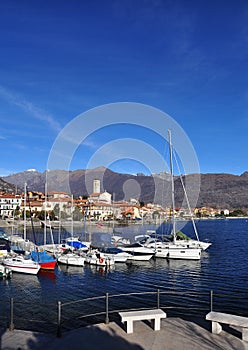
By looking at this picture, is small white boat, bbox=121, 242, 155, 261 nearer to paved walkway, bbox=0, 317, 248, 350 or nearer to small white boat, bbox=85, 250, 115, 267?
small white boat, bbox=85, 250, 115, 267

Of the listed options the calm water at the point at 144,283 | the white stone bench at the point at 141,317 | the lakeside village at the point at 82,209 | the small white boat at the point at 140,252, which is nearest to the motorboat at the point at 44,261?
the calm water at the point at 144,283

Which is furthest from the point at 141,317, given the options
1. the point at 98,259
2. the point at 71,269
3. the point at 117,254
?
the point at 117,254

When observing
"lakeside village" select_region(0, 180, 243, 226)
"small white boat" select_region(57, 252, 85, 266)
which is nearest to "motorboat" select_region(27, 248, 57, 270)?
"small white boat" select_region(57, 252, 85, 266)

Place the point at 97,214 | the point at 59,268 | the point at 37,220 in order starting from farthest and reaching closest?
the point at 97,214 → the point at 37,220 → the point at 59,268

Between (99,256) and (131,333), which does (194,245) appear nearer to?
(99,256)

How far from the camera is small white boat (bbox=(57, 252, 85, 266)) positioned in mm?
29000

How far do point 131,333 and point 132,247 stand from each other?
29.0m

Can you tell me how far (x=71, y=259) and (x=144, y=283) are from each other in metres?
8.49

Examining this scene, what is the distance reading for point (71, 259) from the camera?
29188 mm

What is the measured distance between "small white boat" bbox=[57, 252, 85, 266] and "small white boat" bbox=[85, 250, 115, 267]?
1.99 feet

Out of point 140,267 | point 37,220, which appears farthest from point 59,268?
point 37,220

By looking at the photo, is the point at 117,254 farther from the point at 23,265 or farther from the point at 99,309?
the point at 99,309

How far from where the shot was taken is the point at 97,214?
374 ft

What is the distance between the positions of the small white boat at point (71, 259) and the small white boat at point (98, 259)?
0.61 m
